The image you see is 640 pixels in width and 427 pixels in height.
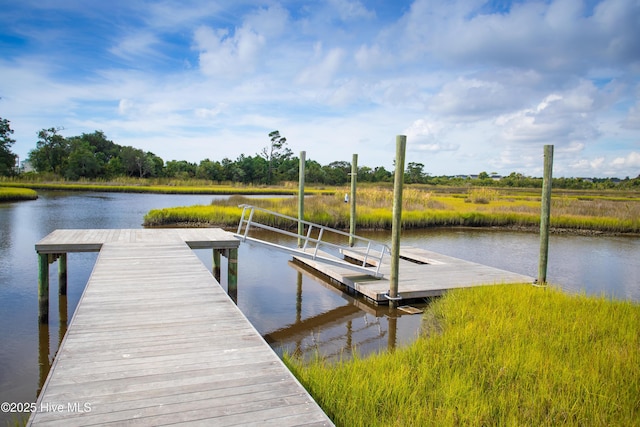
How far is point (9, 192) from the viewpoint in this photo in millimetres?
27859

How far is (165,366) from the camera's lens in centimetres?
342

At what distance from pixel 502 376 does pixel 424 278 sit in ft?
16.0

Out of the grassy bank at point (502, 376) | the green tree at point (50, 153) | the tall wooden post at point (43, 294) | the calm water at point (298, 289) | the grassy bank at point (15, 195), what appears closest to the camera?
the grassy bank at point (502, 376)

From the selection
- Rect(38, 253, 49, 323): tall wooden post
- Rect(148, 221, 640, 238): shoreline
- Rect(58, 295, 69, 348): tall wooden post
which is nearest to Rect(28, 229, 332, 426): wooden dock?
Rect(58, 295, 69, 348): tall wooden post

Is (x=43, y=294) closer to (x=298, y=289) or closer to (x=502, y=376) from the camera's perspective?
(x=298, y=289)

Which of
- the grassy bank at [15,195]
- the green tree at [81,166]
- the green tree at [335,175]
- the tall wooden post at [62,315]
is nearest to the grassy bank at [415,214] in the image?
the tall wooden post at [62,315]

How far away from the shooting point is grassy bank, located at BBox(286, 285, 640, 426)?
3432 mm

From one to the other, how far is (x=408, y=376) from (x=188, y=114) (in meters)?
30.1

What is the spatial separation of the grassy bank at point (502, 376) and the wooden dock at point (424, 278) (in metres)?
2.15

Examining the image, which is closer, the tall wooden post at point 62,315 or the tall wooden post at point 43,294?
the tall wooden post at point 62,315

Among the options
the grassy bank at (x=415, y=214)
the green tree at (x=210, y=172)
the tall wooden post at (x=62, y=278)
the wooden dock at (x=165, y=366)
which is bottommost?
the tall wooden post at (x=62, y=278)

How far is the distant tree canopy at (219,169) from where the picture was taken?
178 ft

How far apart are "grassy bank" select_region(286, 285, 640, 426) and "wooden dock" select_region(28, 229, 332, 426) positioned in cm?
55

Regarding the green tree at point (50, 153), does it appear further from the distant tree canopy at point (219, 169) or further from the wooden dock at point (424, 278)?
the wooden dock at point (424, 278)
